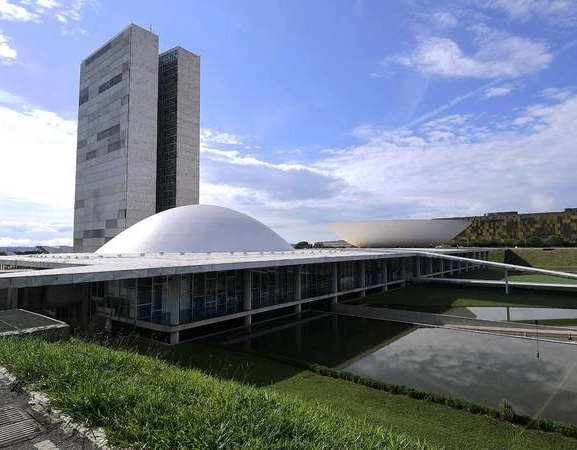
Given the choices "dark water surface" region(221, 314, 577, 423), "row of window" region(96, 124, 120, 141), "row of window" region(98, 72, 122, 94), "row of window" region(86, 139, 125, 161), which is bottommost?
"dark water surface" region(221, 314, 577, 423)

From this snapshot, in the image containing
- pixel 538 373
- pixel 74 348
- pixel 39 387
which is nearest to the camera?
pixel 39 387

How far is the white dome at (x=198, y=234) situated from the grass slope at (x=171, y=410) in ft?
61.8

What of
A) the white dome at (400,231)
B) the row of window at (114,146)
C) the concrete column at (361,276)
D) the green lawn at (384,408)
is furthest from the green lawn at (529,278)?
the row of window at (114,146)

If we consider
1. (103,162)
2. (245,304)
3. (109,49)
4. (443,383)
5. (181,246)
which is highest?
(109,49)

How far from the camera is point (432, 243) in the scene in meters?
47.9

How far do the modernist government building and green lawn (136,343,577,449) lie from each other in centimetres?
347

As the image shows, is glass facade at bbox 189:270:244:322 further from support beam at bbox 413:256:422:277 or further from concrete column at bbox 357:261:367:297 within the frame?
Answer: support beam at bbox 413:256:422:277

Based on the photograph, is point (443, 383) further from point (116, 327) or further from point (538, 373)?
point (116, 327)

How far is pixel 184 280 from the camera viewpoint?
14.8 metres

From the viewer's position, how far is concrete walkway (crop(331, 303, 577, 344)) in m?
15.1

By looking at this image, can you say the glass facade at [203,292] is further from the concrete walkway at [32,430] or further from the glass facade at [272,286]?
the concrete walkway at [32,430]

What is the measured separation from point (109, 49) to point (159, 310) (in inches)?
1810

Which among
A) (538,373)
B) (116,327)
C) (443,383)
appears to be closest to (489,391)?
(443,383)

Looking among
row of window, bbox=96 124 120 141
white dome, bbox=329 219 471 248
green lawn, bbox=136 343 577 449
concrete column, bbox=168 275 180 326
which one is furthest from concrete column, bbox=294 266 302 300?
row of window, bbox=96 124 120 141
